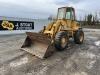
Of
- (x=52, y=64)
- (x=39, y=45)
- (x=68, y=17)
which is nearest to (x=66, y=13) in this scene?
(x=68, y=17)

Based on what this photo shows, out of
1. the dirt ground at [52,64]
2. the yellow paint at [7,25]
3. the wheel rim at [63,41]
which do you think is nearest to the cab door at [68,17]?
the wheel rim at [63,41]

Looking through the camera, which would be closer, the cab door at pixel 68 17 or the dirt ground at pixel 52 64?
the dirt ground at pixel 52 64

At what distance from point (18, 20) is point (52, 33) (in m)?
10.2

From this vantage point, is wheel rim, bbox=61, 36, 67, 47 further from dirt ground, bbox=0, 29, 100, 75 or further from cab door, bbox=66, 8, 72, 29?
cab door, bbox=66, 8, 72, 29

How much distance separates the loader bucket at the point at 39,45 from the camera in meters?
6.50

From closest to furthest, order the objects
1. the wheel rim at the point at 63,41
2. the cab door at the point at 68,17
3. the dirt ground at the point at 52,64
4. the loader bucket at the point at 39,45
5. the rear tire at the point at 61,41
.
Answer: the dirt ground at the point at 52,64 < the loader bucket at the point at 39,45 < the rear tire at the point at 61,41 < the wheel rim at the point at 63,41 < the cab door at the point at 68,17

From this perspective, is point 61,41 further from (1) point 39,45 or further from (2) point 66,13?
(2) point 66,13

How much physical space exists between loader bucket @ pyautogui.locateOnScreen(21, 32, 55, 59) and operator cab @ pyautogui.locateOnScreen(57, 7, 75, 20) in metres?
2.17

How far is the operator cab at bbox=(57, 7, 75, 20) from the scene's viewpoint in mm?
8586

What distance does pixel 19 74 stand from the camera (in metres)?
4.88

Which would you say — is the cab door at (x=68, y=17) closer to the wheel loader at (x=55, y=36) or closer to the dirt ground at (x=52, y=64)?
the wheel loader at (x=55, y=36)

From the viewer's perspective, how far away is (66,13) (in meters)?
8.64

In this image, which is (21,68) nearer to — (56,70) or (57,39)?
(56,70)

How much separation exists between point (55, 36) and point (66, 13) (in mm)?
2033
